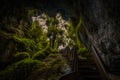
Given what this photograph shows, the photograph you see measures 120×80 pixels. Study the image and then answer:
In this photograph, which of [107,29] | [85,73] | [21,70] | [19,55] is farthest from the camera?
[19,55]

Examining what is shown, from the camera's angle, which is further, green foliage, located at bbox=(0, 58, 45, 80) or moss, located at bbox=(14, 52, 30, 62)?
moss, located at bbox=(14, 52, 30, 62)

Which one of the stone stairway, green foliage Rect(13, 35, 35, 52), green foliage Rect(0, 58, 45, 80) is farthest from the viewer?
green foliage Rect(13, 35, 35, 52)

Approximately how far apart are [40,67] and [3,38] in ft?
12.5

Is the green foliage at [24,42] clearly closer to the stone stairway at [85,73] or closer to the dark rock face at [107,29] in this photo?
the stone stairway at [85,73]

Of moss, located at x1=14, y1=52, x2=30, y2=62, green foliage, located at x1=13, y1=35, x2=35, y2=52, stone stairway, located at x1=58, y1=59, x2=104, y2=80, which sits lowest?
stone stairway, located at x1=58, y1=59, x2=104, y2=80

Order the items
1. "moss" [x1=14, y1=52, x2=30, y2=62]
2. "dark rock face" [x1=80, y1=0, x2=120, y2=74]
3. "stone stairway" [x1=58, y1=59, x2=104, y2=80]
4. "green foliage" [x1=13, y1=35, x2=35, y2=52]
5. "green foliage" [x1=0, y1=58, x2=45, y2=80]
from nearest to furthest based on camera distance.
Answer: "dark rock face" [x1=80, y1=0, x2=120, y2=74] → "stone stairway" [x1=58, y1=59, x2=104, y2=80] → "green foliage" [x1=0, y1=58, x2=45, y2=80] → "moss" [x1=14, y1=52, x2=30, y2=62] → "green foliage" [x1=13, y1=35, x2=35, y2=52]

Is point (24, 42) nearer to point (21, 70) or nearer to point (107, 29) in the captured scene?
point (21, 70)

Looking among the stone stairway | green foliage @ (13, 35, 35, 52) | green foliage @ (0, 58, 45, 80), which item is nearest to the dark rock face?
the stone stairway

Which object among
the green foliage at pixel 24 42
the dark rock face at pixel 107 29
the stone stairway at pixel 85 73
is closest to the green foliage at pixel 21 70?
the green foliage at pixel 24 42

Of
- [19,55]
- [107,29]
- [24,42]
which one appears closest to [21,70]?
[19,55]

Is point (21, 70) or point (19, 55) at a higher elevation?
point (19, 55)

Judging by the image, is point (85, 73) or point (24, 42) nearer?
point (85, 73)

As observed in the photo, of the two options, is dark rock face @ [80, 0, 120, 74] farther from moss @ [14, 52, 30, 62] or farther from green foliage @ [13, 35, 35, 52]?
green foliage @ [13, 35, 35, 52]

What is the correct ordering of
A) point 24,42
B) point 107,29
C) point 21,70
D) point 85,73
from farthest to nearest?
point 24,42 < point 21,70 < point 85,73 < point 107,29
